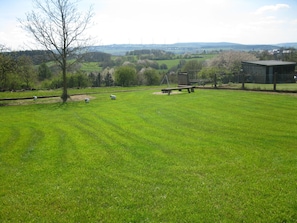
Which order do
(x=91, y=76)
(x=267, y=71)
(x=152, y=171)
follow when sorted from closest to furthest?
(x=152, y=171) < (x=267, y=71) < (x=91, y=76)

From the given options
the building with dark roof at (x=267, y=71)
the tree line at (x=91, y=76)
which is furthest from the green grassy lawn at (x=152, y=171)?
the building with dark roof at (x=267, y=71)

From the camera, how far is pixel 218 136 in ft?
28.4

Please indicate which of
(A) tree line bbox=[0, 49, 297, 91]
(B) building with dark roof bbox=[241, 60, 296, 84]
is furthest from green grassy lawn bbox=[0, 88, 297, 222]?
(B) building with dark roof bbox=[241, 60, 296, 84]

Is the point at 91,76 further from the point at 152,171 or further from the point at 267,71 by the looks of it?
the point at 152,171

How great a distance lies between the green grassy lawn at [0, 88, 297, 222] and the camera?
4.44m

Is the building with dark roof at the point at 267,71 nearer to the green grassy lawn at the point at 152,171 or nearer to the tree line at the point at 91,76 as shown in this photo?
the tree line at the point at 91,76

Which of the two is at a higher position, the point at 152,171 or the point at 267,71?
the point at 267,71

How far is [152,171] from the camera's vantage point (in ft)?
19.7

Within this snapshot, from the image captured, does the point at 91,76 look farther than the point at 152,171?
Yes

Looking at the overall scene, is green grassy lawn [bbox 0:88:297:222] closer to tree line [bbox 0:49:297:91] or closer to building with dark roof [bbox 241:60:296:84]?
tree line [bbox 0:49:297:91]

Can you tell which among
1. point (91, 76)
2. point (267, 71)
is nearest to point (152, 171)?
point (267, 71)

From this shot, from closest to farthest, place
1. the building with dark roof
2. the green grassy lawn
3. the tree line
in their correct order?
the green grassy lawn < the tree line < the building with dark roof

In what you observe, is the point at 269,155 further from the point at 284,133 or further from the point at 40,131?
the point at 40,131

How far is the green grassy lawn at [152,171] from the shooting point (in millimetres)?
4438
